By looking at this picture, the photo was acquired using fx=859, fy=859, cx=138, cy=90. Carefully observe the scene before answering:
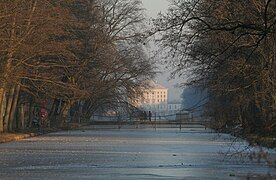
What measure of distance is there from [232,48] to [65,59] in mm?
29005

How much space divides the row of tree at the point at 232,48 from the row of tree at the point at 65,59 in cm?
175

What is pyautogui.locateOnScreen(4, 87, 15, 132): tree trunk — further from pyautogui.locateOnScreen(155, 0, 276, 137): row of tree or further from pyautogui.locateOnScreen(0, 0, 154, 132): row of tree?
pyautogui.locateOnScreen(155, 0, 276, 137): row of tree

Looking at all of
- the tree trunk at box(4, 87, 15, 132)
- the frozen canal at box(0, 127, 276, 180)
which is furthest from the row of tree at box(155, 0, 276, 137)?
the tree trunk at box(4, 87, 15, 132)

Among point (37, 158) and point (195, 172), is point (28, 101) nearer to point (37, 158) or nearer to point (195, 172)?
point (37, 158)

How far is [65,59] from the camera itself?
6291 centimetres

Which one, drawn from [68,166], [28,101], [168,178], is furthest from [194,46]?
[28,101]

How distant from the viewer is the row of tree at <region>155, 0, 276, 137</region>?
84.7 ft

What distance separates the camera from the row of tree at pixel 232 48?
25828 mm

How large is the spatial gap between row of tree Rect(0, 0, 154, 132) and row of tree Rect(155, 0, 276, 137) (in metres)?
1.75

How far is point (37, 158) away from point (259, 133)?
907 centimetres

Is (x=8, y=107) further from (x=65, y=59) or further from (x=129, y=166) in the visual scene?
(x=129, y=166)

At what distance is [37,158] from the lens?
104ft

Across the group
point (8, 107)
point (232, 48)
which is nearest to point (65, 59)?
point (8, 107)

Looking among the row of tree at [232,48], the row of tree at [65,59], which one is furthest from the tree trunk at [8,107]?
the row of tree at [232,48]
